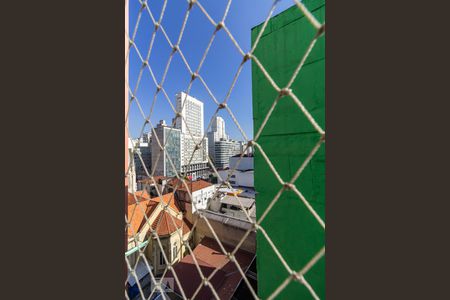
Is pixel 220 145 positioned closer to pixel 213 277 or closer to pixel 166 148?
pixel 213 277

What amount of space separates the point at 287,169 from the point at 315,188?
7cm

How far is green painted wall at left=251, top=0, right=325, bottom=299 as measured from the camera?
14.3 inches

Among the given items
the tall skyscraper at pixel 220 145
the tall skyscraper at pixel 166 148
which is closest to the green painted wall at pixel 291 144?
the tall skyscraper at pixel 166 148

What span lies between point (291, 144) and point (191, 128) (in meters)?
1.46

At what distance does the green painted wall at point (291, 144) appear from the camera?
36 centimetres

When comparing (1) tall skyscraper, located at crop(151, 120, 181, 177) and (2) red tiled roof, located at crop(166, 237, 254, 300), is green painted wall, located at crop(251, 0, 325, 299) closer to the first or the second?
(1) tall skyscraper, located at crop(151, 120, 181, 177)

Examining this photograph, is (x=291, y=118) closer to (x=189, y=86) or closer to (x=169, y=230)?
(x=189, y=86)

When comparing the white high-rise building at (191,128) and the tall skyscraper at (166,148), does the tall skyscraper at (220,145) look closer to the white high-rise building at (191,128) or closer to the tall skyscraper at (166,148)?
the white high-rise building at (191,128)

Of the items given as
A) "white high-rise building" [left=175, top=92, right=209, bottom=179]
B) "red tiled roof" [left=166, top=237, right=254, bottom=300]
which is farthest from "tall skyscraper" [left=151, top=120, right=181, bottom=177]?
"red tiled roof" [left=166, top=237, right=254, bottom=300]

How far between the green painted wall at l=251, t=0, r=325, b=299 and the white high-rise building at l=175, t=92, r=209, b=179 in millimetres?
182

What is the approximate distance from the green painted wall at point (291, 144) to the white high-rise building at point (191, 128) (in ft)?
0.60

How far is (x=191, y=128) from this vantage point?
1.76 m

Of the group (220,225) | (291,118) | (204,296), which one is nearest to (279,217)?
(291,118)

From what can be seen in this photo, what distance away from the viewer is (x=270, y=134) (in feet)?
1.44
